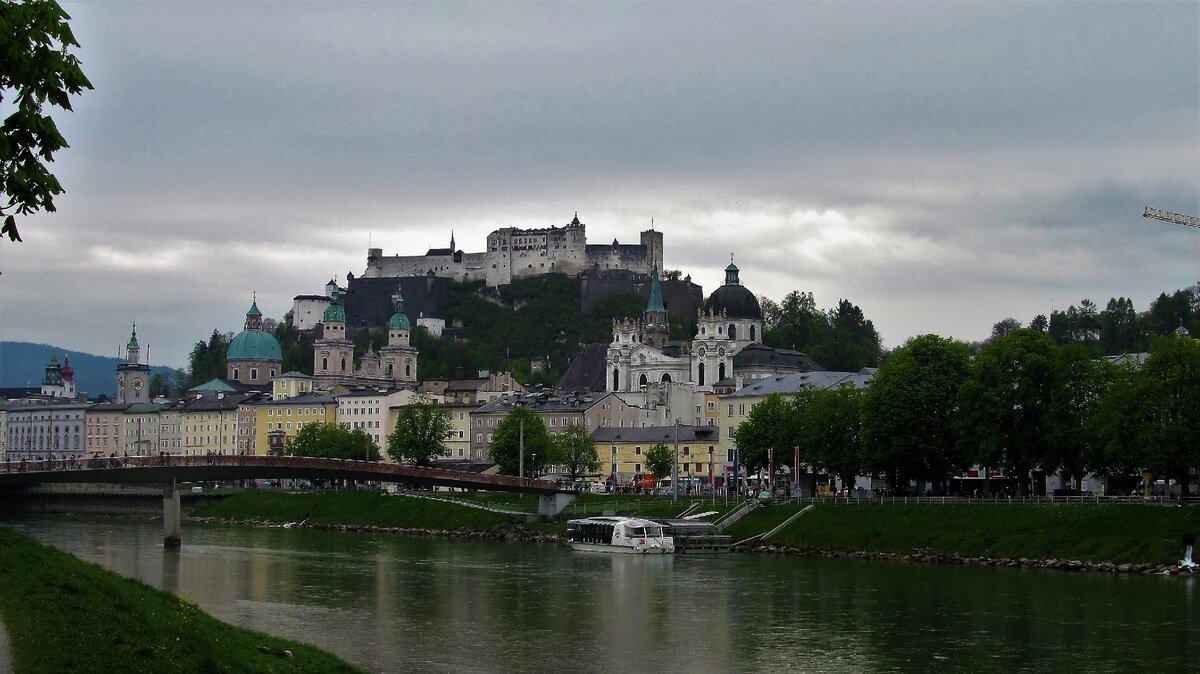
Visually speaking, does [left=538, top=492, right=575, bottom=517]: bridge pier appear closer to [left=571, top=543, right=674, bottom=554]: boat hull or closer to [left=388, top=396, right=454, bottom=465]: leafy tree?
[left=571, top=543, right=674, bottom=554]: boat hull

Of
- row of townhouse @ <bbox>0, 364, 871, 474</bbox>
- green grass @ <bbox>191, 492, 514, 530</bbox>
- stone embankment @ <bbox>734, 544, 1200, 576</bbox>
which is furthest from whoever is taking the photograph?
row of townhouse @ <bbox>0, 364, 871, 474</bbox>

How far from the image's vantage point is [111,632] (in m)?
26.2

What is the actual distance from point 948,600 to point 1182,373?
22.0 meters

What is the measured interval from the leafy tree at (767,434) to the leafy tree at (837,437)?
11.9 feet

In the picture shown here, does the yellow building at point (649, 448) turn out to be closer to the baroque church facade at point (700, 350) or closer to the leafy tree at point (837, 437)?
the baroque church facade at point (700, 350)

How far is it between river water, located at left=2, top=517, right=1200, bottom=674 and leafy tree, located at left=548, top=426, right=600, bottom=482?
4338cm

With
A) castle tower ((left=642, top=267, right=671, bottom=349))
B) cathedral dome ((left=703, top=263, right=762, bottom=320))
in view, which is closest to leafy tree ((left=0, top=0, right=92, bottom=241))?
cathedral dome ((left=703, top=263, right=762, bottom=320))

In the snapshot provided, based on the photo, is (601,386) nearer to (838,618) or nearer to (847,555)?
(847,555)

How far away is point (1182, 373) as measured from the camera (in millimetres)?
68312

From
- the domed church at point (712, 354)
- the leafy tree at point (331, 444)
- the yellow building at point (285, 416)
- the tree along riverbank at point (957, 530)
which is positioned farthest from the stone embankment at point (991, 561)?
the yellow building at point (285, 416)

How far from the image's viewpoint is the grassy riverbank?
76.8 feet

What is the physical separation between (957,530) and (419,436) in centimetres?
6896

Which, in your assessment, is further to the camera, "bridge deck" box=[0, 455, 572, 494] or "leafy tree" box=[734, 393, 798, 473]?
"leafy tree" box=[734, 393, 798, 473]

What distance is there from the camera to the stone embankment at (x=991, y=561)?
59375mm
